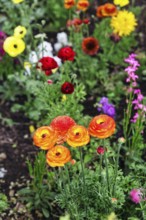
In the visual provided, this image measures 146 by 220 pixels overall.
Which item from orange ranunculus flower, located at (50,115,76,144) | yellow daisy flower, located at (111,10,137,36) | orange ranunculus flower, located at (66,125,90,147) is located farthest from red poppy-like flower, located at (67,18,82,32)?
orange ranunculus flower, located at (66,125,90,147)

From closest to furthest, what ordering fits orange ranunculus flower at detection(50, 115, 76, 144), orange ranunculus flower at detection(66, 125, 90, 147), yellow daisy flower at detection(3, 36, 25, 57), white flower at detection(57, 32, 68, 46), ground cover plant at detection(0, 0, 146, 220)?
orange ranunculus flower at detection(66, 125, 90, 147), orange ranunculus flower at detection(50, 115, 76, 144), ground cover plant at detection(0, 0, 146, 220), yellow daisy flower at detection(3, 36, 25, 57), white flower at detection(57, 32, 68, 46)

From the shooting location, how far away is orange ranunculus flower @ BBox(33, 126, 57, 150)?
7.43 ft

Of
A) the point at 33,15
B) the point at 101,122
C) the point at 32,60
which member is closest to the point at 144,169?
the point at 101,122

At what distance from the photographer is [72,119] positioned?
2.42 meters

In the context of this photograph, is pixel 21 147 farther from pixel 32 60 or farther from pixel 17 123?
pixel 32 60

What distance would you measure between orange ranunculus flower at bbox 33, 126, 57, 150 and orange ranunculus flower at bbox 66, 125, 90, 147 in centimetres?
9

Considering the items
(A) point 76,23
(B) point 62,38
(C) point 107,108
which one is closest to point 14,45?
(A) point 76,23

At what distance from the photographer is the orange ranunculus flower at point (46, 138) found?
226 cm

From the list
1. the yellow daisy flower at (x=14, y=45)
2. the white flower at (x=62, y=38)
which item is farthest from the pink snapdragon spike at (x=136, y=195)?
the white flower at (x=62, y=38)

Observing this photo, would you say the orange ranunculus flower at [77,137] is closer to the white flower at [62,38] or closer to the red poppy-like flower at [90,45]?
the red poppy-like flower at [90,45]

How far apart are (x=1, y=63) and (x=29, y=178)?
1.02 meters

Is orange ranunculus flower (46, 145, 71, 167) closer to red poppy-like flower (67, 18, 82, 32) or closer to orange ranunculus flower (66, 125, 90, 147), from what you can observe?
orange ranunculus flower (66, 125, 90, 147)

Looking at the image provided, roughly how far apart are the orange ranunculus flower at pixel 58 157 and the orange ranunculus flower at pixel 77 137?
0.27 feet

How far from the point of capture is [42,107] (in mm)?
3510
